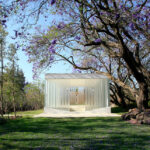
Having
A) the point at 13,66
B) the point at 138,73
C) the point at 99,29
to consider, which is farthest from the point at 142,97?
the point at 13,66

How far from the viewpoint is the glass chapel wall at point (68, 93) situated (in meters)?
12.0

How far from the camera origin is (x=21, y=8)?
17.6 ft

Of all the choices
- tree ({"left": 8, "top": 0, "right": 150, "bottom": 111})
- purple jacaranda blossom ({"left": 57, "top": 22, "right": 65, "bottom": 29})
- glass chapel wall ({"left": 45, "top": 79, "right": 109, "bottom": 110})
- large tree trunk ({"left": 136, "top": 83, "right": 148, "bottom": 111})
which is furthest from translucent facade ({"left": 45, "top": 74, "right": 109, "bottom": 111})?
purple jacaranda blossom ({"left": 57, "top": 22, "right": 65, "bottom": 29})

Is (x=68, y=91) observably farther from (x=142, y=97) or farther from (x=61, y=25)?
(x=61, y=25)

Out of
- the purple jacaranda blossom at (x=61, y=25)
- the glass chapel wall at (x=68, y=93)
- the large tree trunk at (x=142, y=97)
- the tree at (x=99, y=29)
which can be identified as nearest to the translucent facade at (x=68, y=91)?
the glass chapel wall at (x=68, y=93)

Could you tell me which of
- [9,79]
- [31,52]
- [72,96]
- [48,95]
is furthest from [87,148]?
[72,96]

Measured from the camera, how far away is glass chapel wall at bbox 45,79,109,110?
1195 centimetres

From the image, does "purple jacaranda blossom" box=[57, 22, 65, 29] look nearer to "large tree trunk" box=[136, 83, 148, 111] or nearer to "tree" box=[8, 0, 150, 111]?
"tree" box=[8, 0, 150, 111]

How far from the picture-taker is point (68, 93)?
12.5 meters

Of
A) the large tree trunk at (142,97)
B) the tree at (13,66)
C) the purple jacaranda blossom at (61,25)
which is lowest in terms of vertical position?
the large tree trunk at (142,97)

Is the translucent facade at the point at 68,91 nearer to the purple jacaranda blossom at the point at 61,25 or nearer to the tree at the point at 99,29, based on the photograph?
the tree at the point at 99,29

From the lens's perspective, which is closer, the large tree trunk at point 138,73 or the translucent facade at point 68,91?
the large tree trunk at point 138,73

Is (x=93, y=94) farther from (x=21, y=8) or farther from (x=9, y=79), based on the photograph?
(x=21, y=8)

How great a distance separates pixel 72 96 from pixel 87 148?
1408 centimetres
